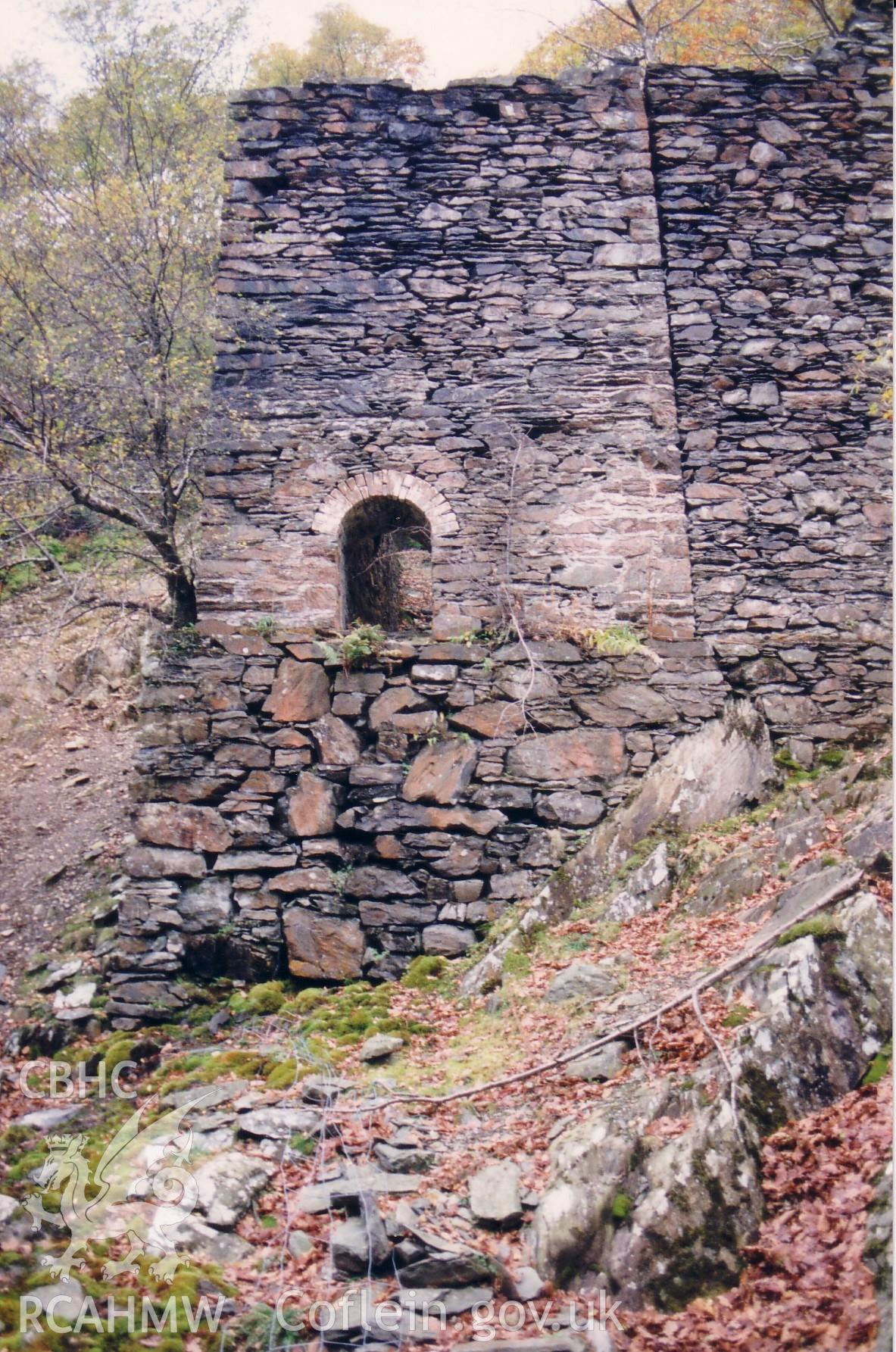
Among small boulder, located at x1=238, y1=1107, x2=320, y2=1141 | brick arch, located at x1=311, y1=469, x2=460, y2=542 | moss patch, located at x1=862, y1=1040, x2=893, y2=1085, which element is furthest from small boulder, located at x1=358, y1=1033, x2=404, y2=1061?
brick arch, located at x1=311, y1=469, x2=460, y2=542

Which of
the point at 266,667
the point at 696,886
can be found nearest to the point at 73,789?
the point at 266,667

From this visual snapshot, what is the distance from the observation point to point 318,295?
755 cm

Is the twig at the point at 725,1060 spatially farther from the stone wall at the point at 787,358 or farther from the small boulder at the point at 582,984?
the stone wall at the point at 787,358

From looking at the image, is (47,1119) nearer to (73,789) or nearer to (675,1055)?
(675,1055)

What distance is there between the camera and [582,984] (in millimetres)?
Answer: 5422

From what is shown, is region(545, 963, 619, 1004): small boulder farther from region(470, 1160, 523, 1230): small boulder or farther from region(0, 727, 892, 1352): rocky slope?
region(470, 1160, 523, 1230): small boulder

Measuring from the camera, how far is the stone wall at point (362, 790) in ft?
21.1

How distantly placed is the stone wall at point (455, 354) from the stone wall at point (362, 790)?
427 millimetres

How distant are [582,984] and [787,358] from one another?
520 cm

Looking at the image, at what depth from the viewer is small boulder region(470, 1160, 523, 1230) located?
12.8ft

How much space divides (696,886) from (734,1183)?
8.16 ft

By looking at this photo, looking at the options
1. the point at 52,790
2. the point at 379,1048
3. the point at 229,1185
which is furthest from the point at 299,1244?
the point at 52,790

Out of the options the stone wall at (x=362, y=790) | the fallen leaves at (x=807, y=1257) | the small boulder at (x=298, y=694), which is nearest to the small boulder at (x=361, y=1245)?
the fallen leaves at (x=807, y=1257)

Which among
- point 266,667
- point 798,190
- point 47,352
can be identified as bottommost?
point 266,667
